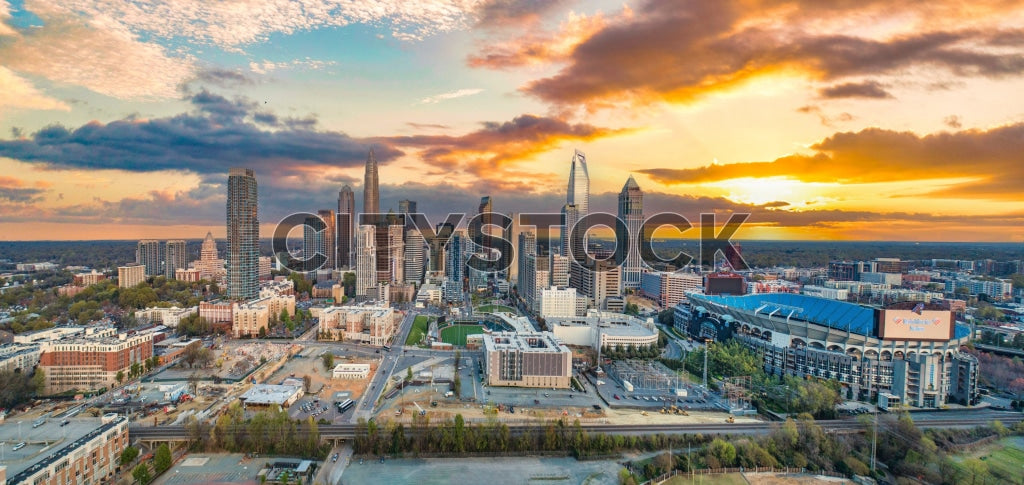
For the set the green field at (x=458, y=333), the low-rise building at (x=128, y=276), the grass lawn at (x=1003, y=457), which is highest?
the low-rise building at (x=128, y=276)

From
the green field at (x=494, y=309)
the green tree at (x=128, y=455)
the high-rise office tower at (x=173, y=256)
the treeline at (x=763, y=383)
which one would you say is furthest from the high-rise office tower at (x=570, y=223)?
the green tree at (x=128, y=455)

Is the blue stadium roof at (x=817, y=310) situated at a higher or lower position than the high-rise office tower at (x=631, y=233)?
lower

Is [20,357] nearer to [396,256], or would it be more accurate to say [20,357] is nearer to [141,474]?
[141,474]

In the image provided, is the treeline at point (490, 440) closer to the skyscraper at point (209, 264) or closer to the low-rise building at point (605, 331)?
the low-rise building at point (605, 331)

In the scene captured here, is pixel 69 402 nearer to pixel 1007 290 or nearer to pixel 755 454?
pixel 755 454

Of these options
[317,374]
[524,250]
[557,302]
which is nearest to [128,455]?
[317,374]

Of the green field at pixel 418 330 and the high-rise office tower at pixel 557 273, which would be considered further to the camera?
the high-rise office tower at pixel 557 273
